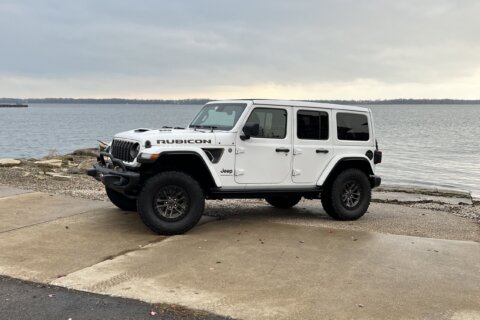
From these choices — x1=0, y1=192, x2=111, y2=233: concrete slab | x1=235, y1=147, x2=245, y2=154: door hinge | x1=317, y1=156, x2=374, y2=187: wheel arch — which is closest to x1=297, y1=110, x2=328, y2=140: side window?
x1=317, y1=156, x2=374, y2=187: wheel arch

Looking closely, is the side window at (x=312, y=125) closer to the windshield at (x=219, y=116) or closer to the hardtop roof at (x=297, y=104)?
the hardtop roof at (x=297, y=104)

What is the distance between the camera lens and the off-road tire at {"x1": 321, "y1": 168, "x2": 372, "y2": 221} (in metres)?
8.18

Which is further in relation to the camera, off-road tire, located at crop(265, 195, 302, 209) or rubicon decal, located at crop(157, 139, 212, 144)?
off-road tire, located at crop(265, 195, 302, 209)

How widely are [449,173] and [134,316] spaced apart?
72.0 ft

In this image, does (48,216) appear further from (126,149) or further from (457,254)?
(457,254)

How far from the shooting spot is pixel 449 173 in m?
23.5

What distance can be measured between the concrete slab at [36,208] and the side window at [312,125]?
138 inches

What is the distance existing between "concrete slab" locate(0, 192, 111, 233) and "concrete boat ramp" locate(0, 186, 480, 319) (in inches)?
1.6

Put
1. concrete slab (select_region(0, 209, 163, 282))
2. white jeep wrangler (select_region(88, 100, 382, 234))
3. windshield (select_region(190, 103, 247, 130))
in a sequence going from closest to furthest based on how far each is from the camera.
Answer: concrete slab (select_region(0, 209, 163, 282))
white jeep wrangler (select_region(88, 100, 382, 234))
windshield (select_region(190, 103, 247, 130))

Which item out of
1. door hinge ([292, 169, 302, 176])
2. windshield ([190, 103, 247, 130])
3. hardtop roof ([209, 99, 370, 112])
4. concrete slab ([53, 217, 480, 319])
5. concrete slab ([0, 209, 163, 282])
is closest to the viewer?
concrete slab ([53, 217, 480, 319])

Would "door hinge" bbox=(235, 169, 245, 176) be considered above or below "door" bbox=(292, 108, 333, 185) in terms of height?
below

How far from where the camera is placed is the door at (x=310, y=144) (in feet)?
25.6

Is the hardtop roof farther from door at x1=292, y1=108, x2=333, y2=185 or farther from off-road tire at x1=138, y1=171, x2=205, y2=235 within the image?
off-road tire at x1=138, y1=171, x2=205, y2=235

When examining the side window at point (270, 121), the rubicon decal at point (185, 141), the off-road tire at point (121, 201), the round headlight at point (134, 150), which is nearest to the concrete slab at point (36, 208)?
the off-road tire at point (121, 201)
